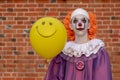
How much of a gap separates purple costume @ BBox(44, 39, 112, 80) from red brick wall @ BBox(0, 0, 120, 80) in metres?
1.10

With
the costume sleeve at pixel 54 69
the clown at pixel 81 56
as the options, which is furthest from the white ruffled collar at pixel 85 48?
the costume sleeve at pixel 54 69

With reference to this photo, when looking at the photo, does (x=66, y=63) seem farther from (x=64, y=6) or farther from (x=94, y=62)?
(x=64, y=6)

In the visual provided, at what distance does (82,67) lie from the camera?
350 centimetres

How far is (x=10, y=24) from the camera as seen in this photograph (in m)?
4.84

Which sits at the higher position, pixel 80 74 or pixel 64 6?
pixel 64 6

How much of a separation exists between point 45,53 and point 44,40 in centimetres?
12

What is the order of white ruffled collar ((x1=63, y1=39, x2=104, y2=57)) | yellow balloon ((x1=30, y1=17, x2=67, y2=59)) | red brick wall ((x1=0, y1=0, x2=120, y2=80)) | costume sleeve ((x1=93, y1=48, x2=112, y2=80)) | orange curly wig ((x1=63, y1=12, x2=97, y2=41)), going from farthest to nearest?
1. red brick wall ((x1=0, y1=0, x2=120, y2=80))
2. orange curly wig ((x1=63, y1=12, x2=97, y2=41))
3. white ruffled collar ((x1=63, y1=39, x2=104, y2=57))
4. costume sleeve ((x1=93, y1=48, x2=112, y2=80))
5. yellow balloon ((x1=30, y1=17, x2=67, y2=59))

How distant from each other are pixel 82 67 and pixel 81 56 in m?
0.13

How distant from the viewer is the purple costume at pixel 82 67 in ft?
11.4

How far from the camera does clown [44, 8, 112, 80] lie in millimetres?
3490

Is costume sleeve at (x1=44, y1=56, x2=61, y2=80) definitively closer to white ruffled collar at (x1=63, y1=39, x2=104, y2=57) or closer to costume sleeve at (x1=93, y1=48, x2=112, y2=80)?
white ruffled collar at (x1=63, y1=39, x2=104, y2=57)

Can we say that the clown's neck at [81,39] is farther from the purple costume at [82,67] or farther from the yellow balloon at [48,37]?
the yellow balloon at [48,37]

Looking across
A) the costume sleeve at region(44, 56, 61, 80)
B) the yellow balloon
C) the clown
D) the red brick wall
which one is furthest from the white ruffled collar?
the red brick wall

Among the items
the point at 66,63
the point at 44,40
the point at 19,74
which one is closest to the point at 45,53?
the point at 44,40
